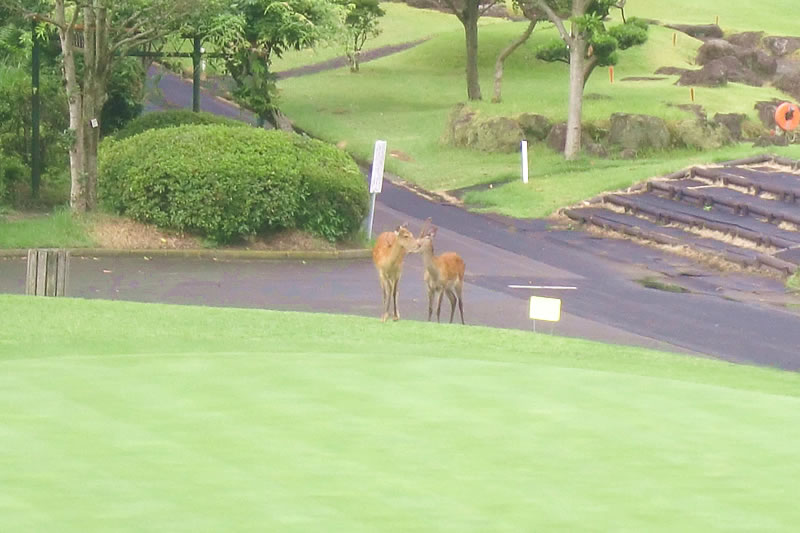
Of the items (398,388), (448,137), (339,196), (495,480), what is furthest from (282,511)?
(448,137)

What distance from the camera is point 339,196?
2333 cm

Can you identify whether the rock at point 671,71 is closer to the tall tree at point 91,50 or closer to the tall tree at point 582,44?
the tall tree at point 582,44

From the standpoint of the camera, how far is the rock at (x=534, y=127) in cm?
3844

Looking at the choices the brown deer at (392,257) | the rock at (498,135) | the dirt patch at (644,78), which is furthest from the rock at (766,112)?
the brown deer at (392,257)

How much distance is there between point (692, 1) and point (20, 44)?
2074 inches

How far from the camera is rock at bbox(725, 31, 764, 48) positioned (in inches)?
2338

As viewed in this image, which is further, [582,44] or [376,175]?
[582,44]

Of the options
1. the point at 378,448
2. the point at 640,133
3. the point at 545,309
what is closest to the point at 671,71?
the point at 640,133

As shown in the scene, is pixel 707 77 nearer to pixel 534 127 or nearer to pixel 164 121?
pixel 534 127

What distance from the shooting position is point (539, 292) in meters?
20.0

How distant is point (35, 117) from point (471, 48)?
23.4 m

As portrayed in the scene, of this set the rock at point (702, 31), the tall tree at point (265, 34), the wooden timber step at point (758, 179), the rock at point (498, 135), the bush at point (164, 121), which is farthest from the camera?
the rock at point (702, 31)

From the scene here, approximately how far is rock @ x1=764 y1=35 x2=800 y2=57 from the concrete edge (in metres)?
40.5

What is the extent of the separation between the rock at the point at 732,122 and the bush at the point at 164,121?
17696 millimetres
